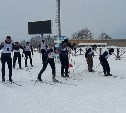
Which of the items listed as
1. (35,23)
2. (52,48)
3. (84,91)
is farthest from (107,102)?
(35,23)

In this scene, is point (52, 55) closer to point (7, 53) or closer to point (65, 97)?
point (7, 53)

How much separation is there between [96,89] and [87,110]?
4402mm

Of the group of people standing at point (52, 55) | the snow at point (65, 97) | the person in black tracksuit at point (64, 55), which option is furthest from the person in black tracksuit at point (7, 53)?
the person in black tracksuit at point (64, 55)

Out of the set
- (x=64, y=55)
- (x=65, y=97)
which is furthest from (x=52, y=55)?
(x=65, y=97)

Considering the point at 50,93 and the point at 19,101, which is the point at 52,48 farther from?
the point at 19,101

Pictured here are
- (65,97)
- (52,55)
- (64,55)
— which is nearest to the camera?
(65,97)

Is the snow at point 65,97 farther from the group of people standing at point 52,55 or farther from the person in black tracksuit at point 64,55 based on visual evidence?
the person in black tracksuit at point 64,55

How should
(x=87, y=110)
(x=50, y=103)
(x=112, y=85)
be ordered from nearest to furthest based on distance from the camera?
(x=87, y=110) → (x=50, y=103) → (x=112, y=85)

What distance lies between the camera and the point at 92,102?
492 inches

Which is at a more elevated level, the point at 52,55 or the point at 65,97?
the point at 52,55

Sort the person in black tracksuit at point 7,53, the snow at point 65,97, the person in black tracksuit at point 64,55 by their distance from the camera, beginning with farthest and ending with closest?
the person in black tracksuit at point 64,55
the person in black tracksuit at point 7,53
the snow at point 65,97

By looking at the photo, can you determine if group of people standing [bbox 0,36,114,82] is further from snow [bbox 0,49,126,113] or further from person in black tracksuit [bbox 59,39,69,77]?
snow [bbox 0,49,126,113]

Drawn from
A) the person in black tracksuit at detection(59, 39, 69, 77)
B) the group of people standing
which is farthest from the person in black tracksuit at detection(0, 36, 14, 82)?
the person in black tracksuit at detection(59, 39, 69, 77)

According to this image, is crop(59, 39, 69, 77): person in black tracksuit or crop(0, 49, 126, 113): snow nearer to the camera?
crop(0, 49, 126, 113): snow
